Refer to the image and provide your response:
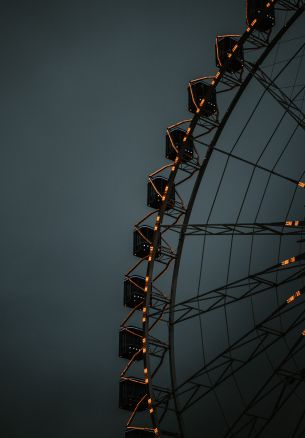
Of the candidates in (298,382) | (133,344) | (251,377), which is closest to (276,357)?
(251,377)

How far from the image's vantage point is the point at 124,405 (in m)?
22.0

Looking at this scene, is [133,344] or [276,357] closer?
[133,344]

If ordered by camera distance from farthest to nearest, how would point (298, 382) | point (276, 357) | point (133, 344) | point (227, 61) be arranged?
point (276, 357) < point (133, 344) < point (227, 61) < point (298, 382)

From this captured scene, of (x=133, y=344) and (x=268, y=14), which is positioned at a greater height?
(x=268, y=14)

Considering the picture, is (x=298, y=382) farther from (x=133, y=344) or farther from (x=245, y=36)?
(x=245, y=36)

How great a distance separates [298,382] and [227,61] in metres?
9.53

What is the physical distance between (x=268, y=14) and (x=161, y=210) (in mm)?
6955

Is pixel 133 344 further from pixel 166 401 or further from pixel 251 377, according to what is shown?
pixel 251 377

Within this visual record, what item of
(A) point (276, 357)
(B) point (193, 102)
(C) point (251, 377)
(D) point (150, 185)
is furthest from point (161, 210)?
(C) point (251, 377)

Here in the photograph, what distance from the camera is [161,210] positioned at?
68.5 feet

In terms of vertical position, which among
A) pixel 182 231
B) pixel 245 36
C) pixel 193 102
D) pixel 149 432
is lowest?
pixel 149 432

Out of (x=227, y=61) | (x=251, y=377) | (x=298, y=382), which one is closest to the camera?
(x=298, y=382)

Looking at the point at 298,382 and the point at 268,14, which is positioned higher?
the point at 268,14

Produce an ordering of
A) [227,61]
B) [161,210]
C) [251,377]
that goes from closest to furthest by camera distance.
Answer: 1. [227,61]
2. [161,210]
3. [251,377]
